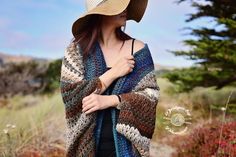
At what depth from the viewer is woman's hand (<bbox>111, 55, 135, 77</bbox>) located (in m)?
3.32

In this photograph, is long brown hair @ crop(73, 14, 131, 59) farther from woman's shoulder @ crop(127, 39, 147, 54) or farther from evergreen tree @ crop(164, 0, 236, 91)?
evergreen tree @ crop(164, 0, 236, 91)

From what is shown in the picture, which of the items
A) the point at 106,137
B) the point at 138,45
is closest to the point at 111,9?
the point at 138,45

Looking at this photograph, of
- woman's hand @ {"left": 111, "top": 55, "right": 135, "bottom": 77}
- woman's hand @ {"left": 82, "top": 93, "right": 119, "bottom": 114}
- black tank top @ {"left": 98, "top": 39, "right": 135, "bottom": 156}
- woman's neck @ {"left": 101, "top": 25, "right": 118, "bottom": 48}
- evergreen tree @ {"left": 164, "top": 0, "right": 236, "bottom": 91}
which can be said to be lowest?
evergreen tree @ {"left": 164, "top": 0, "right": 236, "bottom": 91}

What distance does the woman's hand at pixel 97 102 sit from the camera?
3268 millimetres

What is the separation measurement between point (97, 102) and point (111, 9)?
0.55 metres

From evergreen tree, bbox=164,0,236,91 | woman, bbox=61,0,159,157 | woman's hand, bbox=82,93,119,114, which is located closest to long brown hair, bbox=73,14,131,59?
woman, bbox=61,0,159,157

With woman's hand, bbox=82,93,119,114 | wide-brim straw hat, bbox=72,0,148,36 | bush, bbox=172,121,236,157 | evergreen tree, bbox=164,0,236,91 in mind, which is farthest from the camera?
evergreen tree, bbox=164,0,236,91

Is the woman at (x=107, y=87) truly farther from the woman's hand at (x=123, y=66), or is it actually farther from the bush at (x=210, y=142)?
the bush at (x=210, y=142)

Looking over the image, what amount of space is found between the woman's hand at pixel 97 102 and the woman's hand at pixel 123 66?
143 millimetres

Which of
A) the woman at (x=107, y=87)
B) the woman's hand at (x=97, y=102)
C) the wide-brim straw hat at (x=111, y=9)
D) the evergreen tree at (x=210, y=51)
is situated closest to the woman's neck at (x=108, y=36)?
the woman at (x=107, y=87)

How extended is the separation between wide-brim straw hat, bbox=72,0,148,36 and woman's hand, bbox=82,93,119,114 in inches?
18.6

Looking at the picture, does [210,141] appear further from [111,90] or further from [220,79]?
[220,79]

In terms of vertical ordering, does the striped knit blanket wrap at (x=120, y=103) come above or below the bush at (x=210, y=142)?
above

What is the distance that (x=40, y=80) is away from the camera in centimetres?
2277
